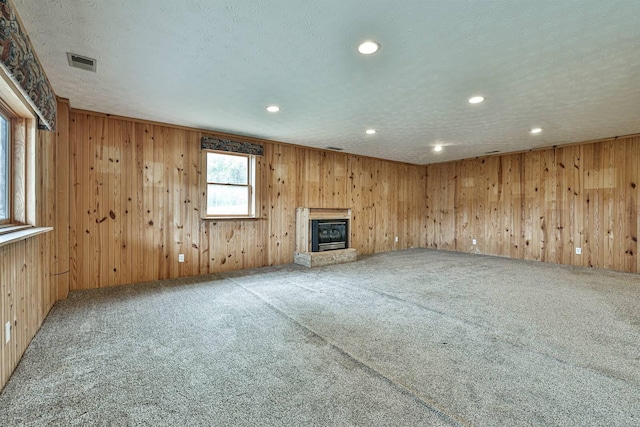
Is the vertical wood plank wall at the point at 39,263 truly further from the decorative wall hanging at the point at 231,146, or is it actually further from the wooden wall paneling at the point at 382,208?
the wooden wall paneling at the point at 382,208

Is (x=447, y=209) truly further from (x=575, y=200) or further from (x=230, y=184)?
(x=230, y=184)

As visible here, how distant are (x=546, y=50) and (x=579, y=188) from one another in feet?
15.4

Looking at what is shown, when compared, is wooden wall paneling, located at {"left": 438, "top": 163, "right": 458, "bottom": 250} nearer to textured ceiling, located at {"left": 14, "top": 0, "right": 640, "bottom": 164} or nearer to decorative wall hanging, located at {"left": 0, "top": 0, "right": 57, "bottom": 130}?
textured ceiling, located at {"left": 14, "top": 0, "right": 640, "bottom": 164}

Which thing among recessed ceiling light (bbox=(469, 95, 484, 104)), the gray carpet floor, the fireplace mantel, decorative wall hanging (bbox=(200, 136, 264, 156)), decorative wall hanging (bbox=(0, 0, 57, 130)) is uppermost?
recessed ceiling light (bbox=(469, 95, 484, 104))

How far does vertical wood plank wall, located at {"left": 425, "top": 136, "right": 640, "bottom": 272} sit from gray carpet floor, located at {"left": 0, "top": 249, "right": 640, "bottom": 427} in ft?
6.71

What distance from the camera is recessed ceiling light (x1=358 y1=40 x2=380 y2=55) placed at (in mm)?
2205

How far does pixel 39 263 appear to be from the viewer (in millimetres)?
2730

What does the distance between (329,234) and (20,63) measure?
4.83m

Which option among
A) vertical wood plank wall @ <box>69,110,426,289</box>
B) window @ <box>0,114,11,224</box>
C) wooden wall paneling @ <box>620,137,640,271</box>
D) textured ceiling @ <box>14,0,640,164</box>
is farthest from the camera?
wooden wall paneling @ <box>620,137,640,271</box>

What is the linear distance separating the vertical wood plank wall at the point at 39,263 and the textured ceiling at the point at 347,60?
0.76m

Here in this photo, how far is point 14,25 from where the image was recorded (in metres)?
1.62

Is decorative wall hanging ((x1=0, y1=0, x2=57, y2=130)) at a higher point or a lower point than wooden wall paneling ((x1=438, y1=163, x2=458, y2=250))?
higher

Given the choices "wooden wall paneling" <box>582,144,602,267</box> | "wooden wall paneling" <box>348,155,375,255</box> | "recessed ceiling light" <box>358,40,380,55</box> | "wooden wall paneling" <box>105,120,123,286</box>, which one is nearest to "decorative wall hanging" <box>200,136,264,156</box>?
"wooden wall paneling" <box>105,120,123,286</box>

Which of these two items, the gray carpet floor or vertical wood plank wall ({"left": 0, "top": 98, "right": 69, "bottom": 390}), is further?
vertical wood plank wall ({"left": 0, "top": 98, "right": 69, "bottom": 390})
